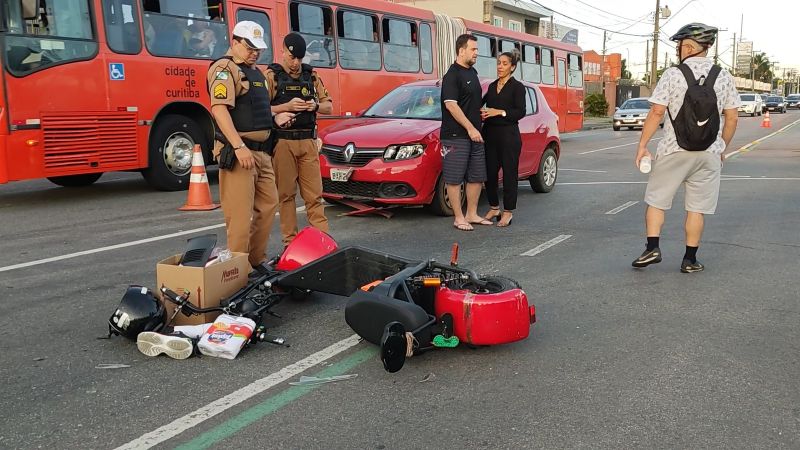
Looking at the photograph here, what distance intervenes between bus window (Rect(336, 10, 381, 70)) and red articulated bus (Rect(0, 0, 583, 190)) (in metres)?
0.02

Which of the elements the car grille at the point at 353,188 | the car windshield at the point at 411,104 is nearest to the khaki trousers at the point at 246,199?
the car grille at the point at 353,188

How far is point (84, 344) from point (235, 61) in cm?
212

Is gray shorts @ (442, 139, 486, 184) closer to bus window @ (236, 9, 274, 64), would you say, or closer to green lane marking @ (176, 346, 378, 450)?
green lane marking @ (176, 346, 378, 450)

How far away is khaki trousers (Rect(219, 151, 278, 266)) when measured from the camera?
204 inches

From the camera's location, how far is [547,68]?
2159cm

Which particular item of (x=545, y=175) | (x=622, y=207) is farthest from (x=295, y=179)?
(x=545, y=175)

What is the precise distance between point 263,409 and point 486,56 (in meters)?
15.8

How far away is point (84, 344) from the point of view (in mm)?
4188

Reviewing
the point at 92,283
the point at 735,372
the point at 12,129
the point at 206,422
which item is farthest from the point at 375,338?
the point at 12,129

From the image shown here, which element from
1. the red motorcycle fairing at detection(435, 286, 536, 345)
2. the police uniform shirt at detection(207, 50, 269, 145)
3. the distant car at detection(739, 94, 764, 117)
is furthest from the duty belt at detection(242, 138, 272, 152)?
the distant car at detection(739, 94, 764, 117)

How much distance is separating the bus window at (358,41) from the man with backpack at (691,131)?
851cm

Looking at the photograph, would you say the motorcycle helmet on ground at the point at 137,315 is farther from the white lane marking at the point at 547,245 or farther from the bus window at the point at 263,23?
the bus window at the point at 263,23

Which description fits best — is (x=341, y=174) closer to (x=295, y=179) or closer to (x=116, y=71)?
(x=295, y=179)

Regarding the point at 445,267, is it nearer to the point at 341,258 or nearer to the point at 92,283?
the point at 341,258
